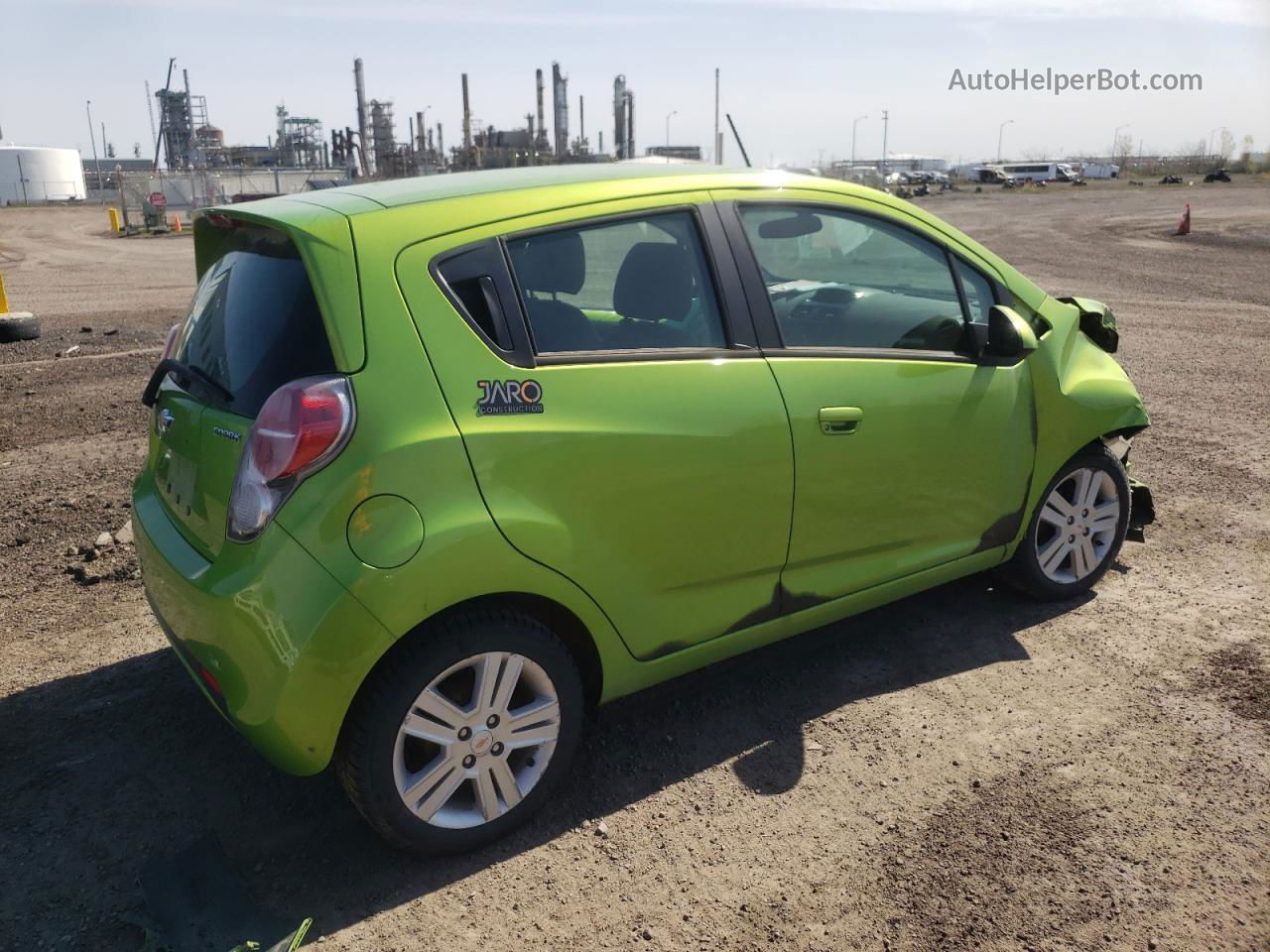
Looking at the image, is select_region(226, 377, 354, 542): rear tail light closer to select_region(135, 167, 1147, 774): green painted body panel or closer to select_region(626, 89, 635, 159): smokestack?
select_region(135, 167, 1147, 774): green painted body panel

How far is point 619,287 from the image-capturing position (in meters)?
3.21


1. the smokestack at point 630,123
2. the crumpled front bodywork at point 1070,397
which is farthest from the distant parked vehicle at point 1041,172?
the crumpled front bodywork at point 1070,397

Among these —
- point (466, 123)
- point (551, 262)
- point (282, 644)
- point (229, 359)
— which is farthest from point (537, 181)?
point (466, 123)

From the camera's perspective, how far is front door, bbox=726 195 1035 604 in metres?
3.28

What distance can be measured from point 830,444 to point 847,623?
4.03 feet

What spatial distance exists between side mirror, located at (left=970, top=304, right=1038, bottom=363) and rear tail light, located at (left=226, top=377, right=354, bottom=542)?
232 centimetres

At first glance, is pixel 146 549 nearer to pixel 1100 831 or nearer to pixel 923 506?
pixel 923 506

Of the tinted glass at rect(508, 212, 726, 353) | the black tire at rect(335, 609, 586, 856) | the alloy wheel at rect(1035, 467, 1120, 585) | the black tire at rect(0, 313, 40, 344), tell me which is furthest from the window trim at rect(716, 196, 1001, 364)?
the black tire at rect(0, 313, 40, 344)

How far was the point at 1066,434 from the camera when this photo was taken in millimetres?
4035

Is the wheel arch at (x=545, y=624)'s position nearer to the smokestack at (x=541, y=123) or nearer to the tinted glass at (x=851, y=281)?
the tinted glass at (x=851, y=281)

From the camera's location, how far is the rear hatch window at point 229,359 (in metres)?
2.63

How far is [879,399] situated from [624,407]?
39.2 inches

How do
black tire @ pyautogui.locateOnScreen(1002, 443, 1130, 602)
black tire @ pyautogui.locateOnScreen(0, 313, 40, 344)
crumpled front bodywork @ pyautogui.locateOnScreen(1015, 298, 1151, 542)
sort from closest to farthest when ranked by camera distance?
crumpled front bodywork @ pyautogui.locateOnScreen(1015, 298, 1151, 542)
black tire @ pyautogui.locateOnScreen(1002, 443, 1130, 602)
black tire @ pyautogui.locateOnScreen(0, 313, 40, 344)

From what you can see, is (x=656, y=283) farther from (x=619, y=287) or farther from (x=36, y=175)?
(x=36, y=175)
